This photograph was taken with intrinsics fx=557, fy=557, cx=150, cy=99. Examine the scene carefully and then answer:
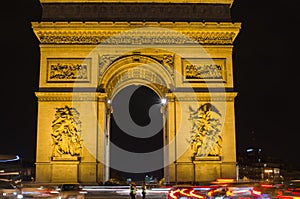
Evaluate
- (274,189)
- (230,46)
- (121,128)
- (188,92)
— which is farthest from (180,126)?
(121,128)

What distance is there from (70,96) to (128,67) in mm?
4250

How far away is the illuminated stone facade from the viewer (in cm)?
3334

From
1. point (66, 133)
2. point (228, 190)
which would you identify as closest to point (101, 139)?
point (66, 133)

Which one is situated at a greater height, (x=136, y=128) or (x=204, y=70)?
(x=204, y=70)

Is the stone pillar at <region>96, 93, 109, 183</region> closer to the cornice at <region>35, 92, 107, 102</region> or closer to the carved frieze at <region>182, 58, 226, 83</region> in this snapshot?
the cornice at <region>35, 92, 107, 102</region>

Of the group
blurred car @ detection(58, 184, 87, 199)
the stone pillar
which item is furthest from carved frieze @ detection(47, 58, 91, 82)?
blurred car @ detection(58, 184, 87, 199)

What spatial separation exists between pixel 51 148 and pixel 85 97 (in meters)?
3.72

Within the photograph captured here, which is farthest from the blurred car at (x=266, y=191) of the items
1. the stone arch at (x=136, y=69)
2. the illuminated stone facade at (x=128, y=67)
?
the stone arch at (x=136, y=69)

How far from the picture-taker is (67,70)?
3438 cm

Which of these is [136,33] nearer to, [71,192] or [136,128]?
[71,192]

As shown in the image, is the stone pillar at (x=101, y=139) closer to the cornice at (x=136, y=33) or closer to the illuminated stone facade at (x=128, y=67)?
the illuminated stone facade at (x=128, y=67)

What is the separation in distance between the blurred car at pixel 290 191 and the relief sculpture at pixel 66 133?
1855 cm

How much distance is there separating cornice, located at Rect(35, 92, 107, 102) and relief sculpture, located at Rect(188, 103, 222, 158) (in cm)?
581

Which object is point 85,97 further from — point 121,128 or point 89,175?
point 121,128
